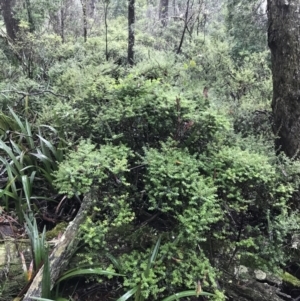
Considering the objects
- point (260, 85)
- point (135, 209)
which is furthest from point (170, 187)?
point (260, 85)

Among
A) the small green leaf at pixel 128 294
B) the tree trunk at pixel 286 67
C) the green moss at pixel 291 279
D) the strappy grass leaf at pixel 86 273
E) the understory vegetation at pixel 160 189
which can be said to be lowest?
the green moss at pixel 291 279

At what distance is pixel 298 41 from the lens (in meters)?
3.15

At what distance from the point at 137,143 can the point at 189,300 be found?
122 cm

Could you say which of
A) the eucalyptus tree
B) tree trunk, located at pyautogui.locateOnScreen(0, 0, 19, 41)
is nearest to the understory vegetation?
the eucalyptus tree

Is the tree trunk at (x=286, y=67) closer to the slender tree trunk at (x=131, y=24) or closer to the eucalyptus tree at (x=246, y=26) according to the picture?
the slender tree trunk at (x=131, y=24)

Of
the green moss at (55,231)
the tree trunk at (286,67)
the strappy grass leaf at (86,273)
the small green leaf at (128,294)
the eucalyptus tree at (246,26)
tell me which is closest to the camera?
the small green leaf at (128,294)

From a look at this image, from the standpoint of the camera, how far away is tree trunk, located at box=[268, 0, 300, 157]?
3146 mm

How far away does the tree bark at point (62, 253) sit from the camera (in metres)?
2.06

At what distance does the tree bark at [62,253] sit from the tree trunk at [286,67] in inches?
75.8

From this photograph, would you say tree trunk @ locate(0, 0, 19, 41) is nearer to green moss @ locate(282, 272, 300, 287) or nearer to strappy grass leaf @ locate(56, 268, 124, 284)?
strappy grass leaf @ locate(56, 268, 124, 284)

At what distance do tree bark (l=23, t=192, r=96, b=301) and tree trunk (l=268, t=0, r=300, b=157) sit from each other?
6.32 feet

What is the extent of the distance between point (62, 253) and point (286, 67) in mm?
2643

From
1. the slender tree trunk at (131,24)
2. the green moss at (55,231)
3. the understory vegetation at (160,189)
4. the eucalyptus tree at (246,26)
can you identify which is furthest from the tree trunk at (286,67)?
the eucalyptus tree at (246,26)

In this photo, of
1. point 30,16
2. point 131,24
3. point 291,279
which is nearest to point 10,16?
point 30,16
